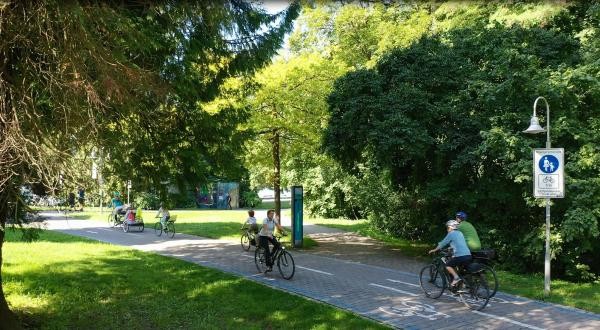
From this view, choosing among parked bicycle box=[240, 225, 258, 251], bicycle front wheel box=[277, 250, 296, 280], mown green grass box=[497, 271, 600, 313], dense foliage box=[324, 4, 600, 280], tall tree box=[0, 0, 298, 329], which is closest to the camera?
tall tree box=[0, 0, 298, 329]

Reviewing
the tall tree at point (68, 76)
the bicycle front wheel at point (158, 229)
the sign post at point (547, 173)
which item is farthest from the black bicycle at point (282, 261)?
the bicycle front wheel at point (158, 229)

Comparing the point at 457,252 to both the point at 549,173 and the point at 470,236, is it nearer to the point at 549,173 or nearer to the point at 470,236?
the point at 470,236

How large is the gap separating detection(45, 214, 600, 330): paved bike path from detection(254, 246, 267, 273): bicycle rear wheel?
229 millimetres

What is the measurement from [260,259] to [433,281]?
4244mm

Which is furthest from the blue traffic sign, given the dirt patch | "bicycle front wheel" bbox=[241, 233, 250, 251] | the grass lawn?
"bicycle front wheel" bbox=[241, 233, 250, 251]

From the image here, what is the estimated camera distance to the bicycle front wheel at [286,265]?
466 inches

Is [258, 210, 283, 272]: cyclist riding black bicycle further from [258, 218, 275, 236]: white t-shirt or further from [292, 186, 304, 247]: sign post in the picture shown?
[292, 186, 304, 247]: sign post

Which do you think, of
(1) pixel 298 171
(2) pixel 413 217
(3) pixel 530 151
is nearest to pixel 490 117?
(3) pixel 530 151

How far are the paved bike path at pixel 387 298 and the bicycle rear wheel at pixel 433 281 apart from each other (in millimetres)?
159

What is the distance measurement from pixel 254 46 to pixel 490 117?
23.6 ft

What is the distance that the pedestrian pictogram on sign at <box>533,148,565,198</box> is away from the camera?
1066 centimetres

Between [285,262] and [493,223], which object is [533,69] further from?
[285,262]

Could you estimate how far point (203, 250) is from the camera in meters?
16.6

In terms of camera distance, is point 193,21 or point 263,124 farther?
point 263,124
